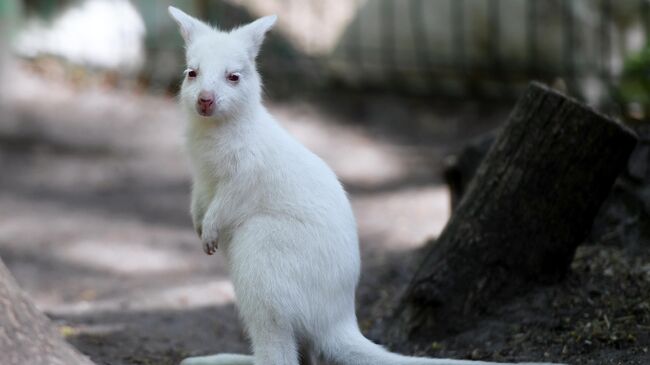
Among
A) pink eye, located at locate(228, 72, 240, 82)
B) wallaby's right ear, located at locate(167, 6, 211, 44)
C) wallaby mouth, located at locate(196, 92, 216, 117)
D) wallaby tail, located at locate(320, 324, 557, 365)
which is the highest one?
wallaby's right ear, located at locate(167, 6, 211, 44)

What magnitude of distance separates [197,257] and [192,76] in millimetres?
3513

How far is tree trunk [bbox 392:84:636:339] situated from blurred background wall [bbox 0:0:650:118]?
18.2ft

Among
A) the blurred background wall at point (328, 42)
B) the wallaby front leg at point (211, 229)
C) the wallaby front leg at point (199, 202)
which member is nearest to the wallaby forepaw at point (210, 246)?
the wallaby front leg at point (211, 229)

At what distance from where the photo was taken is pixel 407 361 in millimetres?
4082

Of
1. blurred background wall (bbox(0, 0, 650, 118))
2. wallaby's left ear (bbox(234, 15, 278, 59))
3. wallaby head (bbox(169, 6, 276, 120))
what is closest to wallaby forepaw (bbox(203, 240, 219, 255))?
wallaby head (bbox(169, 6, 276, 120))

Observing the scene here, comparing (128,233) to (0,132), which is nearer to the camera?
(128,233)

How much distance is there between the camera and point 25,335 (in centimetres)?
357

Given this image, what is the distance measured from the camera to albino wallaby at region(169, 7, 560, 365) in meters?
4.20

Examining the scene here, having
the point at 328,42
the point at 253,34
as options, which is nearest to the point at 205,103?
the point at 253,34

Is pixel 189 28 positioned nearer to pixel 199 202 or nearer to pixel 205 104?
pixel 205 104

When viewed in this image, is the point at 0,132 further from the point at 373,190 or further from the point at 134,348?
the point at 134,348

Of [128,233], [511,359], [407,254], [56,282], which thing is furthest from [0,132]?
[511,359]

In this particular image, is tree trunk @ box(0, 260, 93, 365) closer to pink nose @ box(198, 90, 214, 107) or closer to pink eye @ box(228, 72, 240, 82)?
pink nose @ box(198, 90, 214, 107)

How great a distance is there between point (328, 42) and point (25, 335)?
28.2 ft
